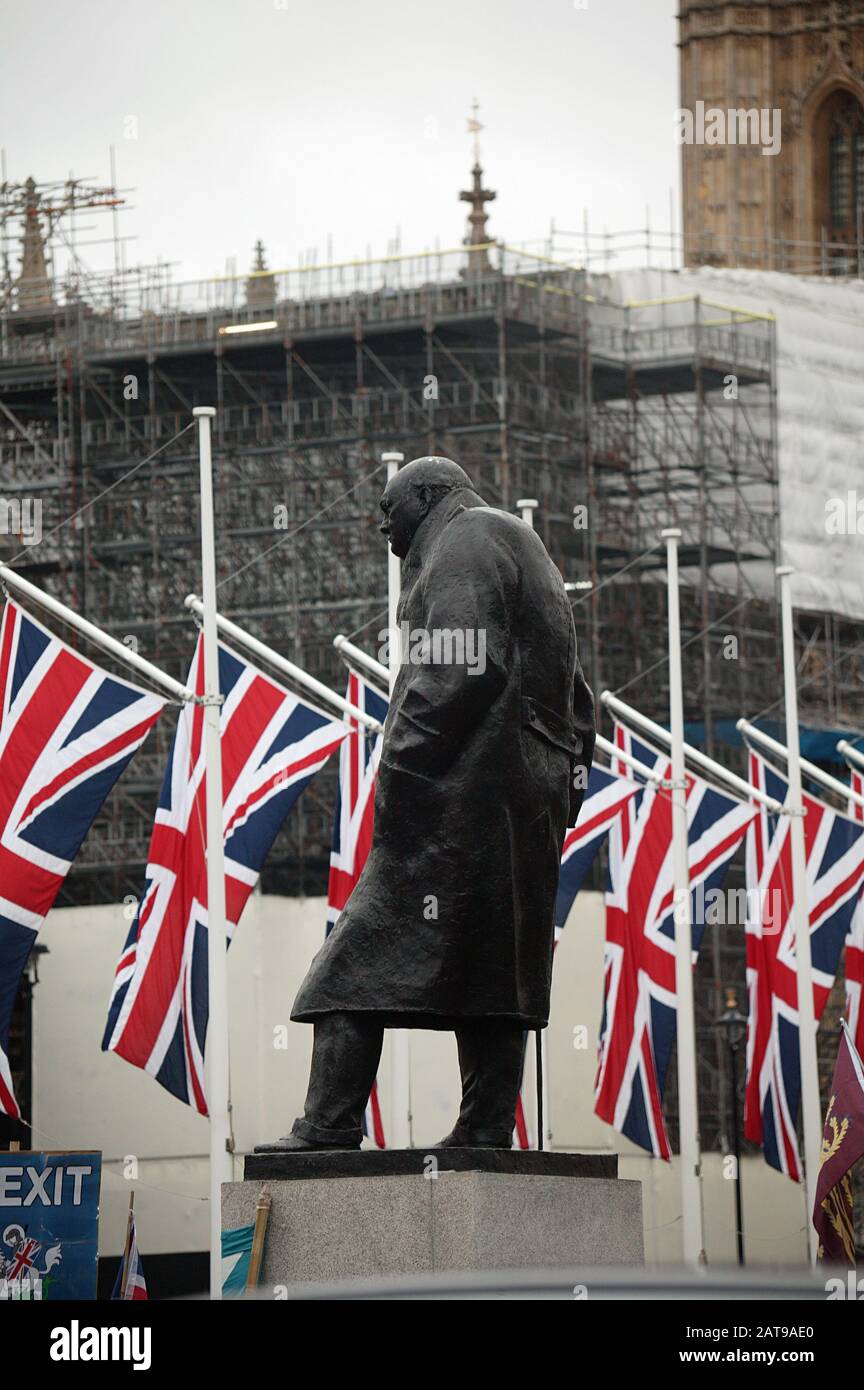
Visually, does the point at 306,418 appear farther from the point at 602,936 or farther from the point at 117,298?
the point at 602,936

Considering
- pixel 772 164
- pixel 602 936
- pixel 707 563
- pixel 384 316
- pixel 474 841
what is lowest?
pixel 602 936

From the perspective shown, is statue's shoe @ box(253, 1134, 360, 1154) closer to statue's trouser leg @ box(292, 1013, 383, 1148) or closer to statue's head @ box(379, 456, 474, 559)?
statue's trouser leg @ box(292, 1013, 383, 1148)

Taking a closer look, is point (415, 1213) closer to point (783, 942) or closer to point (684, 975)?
point (684, 975)

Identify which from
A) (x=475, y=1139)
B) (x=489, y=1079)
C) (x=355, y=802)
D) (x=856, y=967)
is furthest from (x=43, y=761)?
(x=475, y=1139)

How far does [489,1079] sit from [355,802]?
51.0 ft

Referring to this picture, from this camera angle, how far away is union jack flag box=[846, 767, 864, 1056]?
98.6 ft

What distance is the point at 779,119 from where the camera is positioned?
279 feet

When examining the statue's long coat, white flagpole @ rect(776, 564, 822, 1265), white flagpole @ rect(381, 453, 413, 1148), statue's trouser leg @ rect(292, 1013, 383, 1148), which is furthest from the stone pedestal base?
white flagpole @ rect(776, 564, 822, 1265)

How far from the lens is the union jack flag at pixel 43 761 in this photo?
72.4 feet

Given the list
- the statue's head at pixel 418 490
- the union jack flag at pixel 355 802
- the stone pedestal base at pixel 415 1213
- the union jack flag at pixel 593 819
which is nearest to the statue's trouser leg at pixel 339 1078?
the stone pedestal base at pixel 415 1213

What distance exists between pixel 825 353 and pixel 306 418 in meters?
13.3

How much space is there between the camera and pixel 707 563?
47.5 m

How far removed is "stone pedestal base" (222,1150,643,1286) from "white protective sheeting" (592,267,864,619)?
40.6 meters
